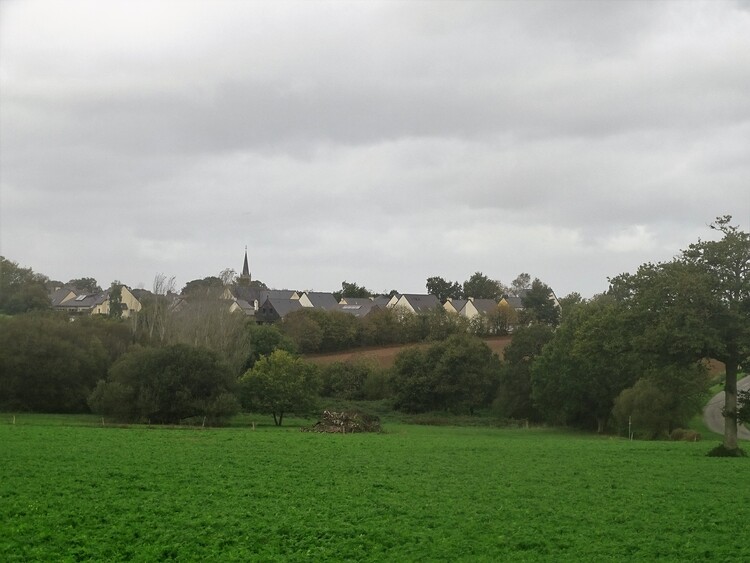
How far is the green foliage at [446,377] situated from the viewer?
9394cm

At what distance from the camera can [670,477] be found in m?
34.1

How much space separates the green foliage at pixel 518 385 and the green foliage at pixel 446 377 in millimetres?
2645

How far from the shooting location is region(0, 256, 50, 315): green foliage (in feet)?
458

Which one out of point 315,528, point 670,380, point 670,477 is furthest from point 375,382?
point 315,528

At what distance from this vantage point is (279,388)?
79188 mm

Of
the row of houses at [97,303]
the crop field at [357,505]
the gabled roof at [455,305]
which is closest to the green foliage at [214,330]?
the crop field at [357,505]

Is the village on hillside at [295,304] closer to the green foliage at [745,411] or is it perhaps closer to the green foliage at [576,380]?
the green foliage at [576,380]

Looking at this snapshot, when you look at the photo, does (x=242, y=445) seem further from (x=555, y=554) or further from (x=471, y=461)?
(x=555, y=554)

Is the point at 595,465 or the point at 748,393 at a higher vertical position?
the point at 748,393

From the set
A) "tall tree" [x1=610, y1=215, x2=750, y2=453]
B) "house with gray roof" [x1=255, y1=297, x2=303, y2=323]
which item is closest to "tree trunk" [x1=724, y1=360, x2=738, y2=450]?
"tall tree" [x1=610, y1=215, x2=750, y2=453]

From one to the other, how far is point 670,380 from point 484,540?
106 feet

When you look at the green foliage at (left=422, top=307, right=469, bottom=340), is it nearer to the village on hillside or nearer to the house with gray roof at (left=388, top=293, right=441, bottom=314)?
the village on hillside

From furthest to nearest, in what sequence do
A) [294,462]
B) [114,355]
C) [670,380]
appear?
[114,355] < [670,380] < [294,462]

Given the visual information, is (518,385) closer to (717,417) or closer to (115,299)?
(717,417)
